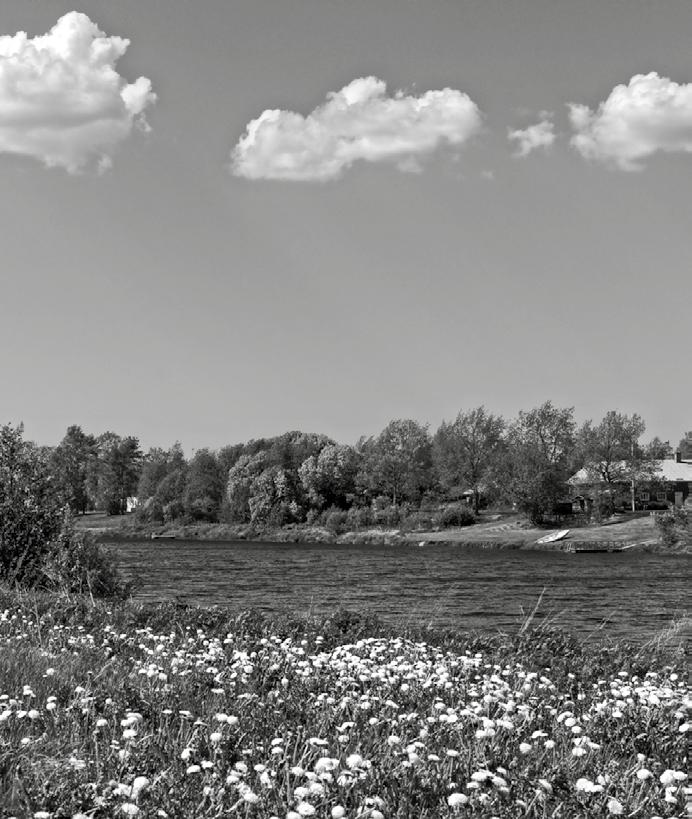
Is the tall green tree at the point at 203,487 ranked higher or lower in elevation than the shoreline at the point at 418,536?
higher

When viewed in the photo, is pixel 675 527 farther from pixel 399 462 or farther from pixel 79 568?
pixel 79 568

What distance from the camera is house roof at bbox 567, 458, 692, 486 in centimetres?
11531

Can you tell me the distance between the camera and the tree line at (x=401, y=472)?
4058 inches

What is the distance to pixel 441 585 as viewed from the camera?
41.8 meters

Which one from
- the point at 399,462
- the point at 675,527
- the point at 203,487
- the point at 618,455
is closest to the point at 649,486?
the point at 618,455

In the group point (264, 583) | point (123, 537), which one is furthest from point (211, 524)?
point (264, 583)

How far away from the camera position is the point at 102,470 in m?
154

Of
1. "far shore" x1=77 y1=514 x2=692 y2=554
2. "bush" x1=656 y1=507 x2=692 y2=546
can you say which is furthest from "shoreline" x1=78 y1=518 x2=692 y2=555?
"bush" x1=656 y1=507 x2=692 y2=546

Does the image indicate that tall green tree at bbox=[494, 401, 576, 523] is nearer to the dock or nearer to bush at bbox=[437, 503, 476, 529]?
bush at bbox=[437, 503, 476, 529]

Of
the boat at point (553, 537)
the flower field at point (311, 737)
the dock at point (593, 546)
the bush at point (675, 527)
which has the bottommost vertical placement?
the dock at point (593, 546)

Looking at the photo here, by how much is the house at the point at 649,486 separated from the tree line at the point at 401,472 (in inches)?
33.8

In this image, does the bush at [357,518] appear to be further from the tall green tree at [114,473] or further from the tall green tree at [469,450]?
the tall green tree at [114,473]

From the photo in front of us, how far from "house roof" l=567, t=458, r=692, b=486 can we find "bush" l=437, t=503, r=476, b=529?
18371 mm

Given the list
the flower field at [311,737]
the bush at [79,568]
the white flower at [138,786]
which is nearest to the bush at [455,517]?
the bush at [79,568]
